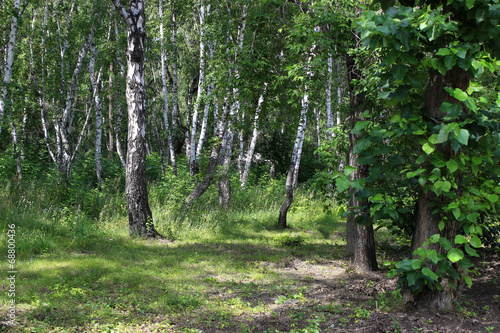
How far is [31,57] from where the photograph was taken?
14117mm

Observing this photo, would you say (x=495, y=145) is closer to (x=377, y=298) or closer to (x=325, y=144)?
(x=377, y=298)

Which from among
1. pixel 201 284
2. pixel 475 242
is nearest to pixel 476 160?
pixel 475 242

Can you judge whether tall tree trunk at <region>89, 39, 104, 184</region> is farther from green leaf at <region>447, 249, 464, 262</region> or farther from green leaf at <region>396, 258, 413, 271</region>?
green leaf at <region>447, 249, 464, 262</region>

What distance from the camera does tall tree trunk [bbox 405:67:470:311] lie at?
3.29 metres

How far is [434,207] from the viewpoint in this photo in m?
3.37

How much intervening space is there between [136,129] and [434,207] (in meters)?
5.67

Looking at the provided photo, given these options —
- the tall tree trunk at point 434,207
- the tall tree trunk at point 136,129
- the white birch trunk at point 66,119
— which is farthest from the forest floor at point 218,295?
the white birch trunk at point 66,119

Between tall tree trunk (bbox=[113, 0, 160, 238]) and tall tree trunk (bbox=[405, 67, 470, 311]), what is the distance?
5.25 meters

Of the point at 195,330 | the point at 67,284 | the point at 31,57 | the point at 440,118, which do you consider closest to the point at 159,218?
the point at 67,284

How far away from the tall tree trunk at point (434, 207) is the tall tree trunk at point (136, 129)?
17.2 feet

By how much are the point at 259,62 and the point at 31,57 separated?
12089 millimetres

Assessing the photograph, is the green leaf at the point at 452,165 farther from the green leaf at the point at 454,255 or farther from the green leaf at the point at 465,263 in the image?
the green leaf at the point at 465,263

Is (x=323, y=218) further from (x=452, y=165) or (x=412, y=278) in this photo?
(x=452, y=165)

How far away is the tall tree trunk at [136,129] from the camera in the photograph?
279 inches
